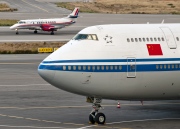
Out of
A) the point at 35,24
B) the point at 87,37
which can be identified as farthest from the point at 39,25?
the point at 87,37

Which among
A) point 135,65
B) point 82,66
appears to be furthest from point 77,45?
point 135,65

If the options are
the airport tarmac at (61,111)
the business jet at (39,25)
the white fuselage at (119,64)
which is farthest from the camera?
the business jet at (39,25)

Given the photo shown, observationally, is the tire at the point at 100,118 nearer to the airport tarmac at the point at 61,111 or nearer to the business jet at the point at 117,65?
the business jet at the point at 117,65

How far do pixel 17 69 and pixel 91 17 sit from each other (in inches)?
2841

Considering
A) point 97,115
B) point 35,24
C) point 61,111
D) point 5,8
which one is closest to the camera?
point 97,115

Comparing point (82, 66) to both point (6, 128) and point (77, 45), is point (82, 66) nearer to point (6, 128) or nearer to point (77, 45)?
point (77, 45)

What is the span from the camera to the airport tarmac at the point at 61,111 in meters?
34.6

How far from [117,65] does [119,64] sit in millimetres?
127

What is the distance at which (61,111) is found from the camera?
128ft

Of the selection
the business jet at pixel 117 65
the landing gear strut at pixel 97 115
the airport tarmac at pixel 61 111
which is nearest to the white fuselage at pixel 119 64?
the business jet at pixel 117 65

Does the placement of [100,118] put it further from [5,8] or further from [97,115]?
[5,8]

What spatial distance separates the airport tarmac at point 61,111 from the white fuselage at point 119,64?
70.5 inches

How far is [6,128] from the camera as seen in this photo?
33.7m

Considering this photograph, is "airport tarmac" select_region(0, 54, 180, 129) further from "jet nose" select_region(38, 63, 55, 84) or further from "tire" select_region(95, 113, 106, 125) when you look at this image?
"jet nose" select_region(38, 63, 55, 84)
